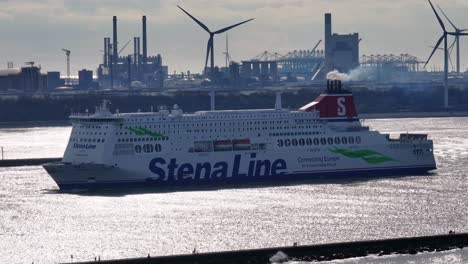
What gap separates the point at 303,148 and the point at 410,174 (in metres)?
6.48

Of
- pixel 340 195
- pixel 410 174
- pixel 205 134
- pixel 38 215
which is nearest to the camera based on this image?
pixel 38 215

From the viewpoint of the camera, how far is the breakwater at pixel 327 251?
39.3 metres

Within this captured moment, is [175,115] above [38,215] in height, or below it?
above

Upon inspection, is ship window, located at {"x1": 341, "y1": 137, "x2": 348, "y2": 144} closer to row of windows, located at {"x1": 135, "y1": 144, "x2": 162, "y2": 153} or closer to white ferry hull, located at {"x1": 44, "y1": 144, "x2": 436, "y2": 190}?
white ferry hull, located at {"x1": 44, "y1": 144, "x2": 436, "y2": 190}

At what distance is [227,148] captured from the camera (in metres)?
63.7

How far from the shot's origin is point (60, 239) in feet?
148

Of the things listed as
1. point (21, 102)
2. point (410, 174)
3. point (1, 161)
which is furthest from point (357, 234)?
point (21, 102)

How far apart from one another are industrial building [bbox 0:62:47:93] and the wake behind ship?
103 m

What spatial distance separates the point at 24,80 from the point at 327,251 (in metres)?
130

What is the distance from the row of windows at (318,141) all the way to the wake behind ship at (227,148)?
0.05m

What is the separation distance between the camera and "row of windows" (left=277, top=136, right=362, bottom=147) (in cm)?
6500

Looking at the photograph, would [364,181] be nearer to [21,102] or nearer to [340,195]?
[340,195]

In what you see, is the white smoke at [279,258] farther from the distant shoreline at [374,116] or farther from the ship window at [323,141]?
the distant shoreline at [374,116]

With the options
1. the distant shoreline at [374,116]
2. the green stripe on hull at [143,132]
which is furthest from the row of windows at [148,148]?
the distant shoreline at [374,116]
